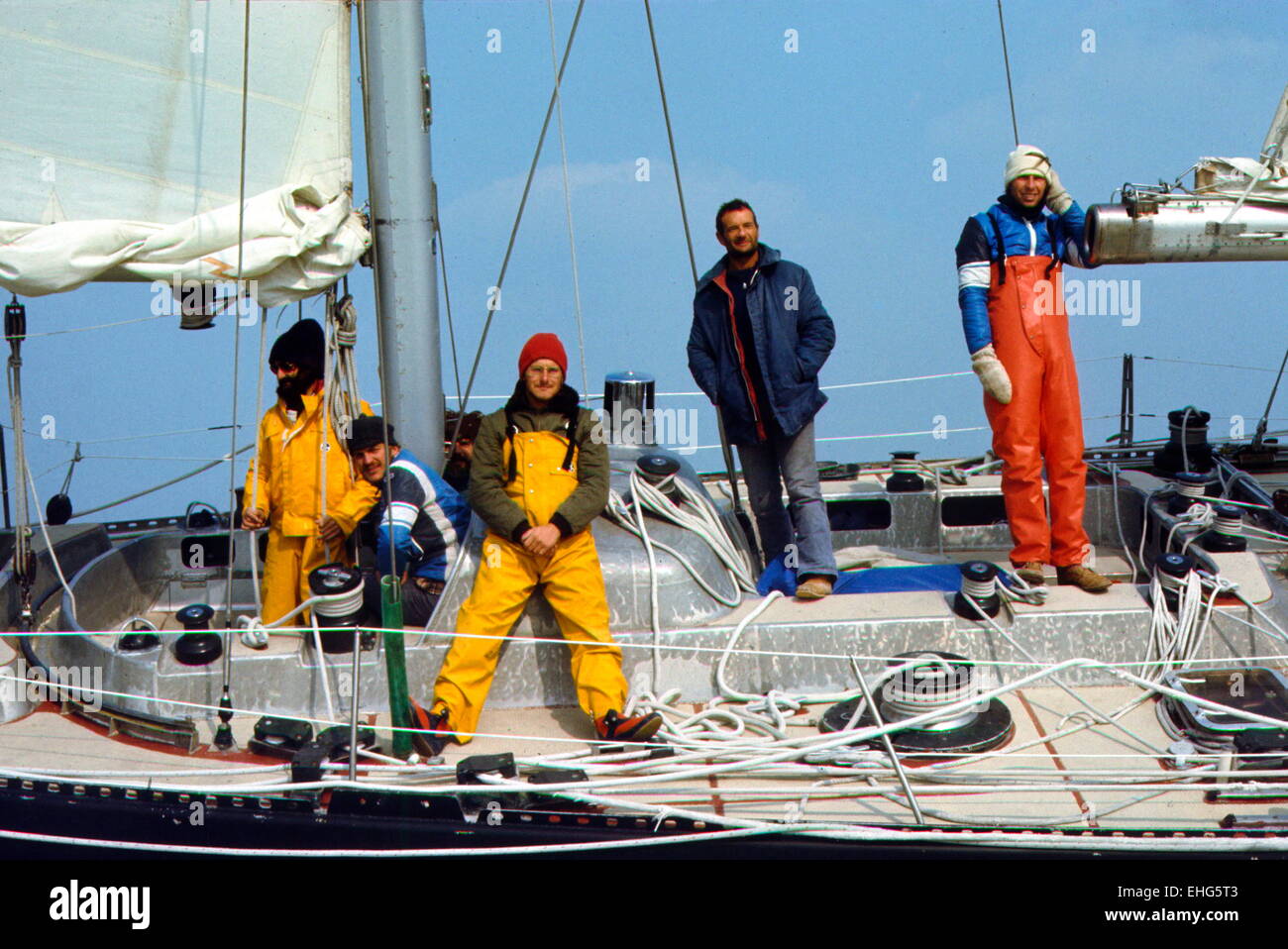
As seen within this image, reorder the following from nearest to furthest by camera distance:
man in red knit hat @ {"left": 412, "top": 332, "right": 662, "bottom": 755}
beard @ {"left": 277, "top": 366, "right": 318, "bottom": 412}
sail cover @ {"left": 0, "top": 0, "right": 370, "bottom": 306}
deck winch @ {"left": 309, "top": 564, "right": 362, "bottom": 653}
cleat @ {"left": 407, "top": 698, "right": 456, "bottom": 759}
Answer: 1. cleat @ {"left": 407, "top": 698, "right": 456, "bottom": 759}
2. man in red knit hat @ {"left": 412, "top": 332, "right": 662, "bottom": 755}
3. deck winch @ {"left": 309, "top": 564, "right": 362, "bottom": 653}
4. sail cover @ {"left": 0, "top": 0, "right": 370, "bottom": 306}
5. beard @ {"left": 277, "top": 366, "right": 318, "bottom": 412}

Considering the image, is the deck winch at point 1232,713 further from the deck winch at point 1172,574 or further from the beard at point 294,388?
the beard at point 294,388

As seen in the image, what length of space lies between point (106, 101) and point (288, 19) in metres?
0.75

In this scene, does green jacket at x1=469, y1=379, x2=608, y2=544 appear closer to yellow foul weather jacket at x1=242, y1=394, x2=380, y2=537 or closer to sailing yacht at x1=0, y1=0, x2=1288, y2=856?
sailing yacht at x1=0, y1=0, x2=1288, y2=856

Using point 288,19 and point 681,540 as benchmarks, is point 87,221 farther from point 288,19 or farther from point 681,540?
point 681,540

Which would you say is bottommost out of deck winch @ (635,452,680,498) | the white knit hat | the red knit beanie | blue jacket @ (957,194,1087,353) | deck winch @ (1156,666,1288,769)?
deck winch @ (1156,666,1288,769)

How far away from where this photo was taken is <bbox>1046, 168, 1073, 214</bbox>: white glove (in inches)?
219

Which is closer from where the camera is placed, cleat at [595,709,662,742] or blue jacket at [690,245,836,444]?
cleat at [595,709,662,742]

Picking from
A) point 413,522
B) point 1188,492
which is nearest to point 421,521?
point 413,522

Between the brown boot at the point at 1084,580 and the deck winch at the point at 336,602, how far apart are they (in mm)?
2589

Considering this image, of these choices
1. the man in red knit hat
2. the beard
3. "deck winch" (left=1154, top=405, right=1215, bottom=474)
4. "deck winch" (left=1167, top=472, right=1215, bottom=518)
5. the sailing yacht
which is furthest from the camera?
"deck winch" (left=1154, top=405, right=1215, bottom=474)

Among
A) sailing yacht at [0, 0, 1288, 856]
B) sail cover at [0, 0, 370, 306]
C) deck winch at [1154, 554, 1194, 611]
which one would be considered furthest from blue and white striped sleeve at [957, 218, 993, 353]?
sail cover at [0, 0, 370, 306]

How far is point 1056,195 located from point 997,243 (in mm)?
295

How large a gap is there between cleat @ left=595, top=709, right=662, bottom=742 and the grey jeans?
3.71ft
